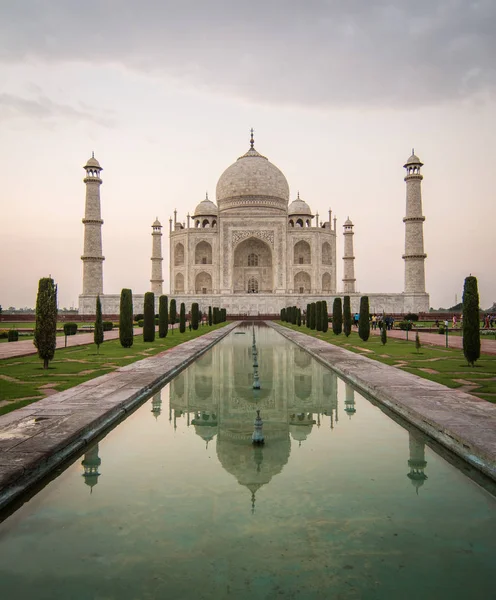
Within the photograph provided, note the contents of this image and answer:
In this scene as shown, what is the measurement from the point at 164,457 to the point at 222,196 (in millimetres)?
34478

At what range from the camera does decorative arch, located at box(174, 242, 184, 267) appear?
120 ft

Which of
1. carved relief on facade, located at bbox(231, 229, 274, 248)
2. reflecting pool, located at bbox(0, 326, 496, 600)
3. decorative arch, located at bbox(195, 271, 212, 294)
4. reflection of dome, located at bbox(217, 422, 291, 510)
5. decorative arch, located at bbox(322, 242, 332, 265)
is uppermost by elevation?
carved relief on facade, located at bbox(231, 229, 274, 248)

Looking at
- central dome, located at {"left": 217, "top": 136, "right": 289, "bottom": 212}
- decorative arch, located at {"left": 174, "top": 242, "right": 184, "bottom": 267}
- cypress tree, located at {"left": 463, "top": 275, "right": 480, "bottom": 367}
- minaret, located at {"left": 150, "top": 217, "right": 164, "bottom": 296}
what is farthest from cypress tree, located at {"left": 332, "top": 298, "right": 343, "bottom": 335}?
decorative arch, located at {"left": 174, "top": 242, "right": 184, "bottom": 267}

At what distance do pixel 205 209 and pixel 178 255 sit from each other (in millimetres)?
4920

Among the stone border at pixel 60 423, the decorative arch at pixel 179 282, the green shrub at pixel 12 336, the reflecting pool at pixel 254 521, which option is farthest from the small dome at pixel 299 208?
the reflecting pool at pixel 254 521

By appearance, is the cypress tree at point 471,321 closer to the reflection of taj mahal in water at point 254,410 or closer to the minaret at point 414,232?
Result: the reflection of taj mahal in water at point 254,410

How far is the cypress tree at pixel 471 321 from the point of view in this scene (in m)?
7.82

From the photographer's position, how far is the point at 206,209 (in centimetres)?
3953

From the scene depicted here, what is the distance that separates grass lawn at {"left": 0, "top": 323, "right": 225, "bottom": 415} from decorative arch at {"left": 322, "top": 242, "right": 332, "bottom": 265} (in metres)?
25.9

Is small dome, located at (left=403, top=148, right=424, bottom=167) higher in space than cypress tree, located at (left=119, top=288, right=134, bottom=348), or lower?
higher

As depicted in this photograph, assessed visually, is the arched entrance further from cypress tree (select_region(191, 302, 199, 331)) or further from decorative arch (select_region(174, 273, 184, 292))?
cypress tree (select_region(191, 302, 199, 331))

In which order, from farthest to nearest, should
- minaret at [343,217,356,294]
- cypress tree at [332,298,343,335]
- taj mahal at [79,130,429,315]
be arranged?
1. minaret at [343,217,356,294]
2. taj mahal at [79,130,429,315]
3. cypress tree at [332,298,343,335]

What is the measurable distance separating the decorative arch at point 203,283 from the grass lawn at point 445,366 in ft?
83.8

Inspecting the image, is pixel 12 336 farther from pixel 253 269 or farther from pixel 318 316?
pixel 253 269
